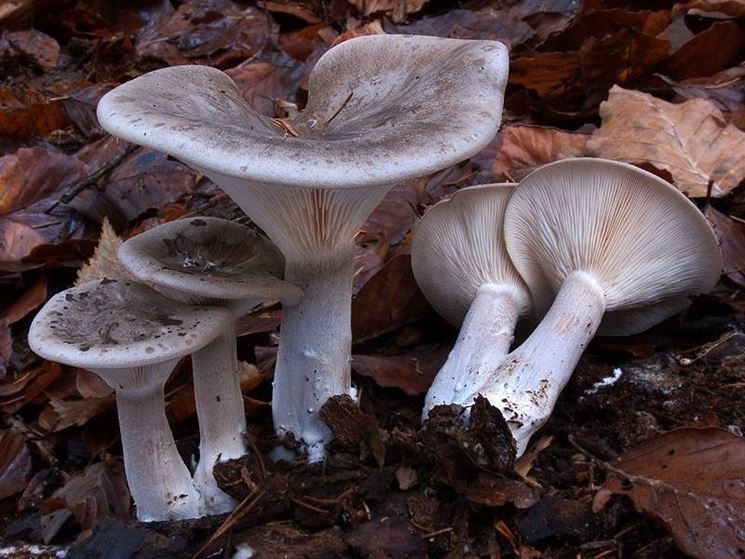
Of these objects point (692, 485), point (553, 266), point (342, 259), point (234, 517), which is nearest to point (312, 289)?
point (342, 259)

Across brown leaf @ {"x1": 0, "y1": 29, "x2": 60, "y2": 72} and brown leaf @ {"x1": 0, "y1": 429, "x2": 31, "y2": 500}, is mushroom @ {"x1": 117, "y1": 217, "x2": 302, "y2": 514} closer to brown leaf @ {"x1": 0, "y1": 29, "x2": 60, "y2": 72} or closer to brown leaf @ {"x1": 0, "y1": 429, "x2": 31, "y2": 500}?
brown leaf @ {"x1": 0, "y1": 429, "x2": 31, "y2": 500}

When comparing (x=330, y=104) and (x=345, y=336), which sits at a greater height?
(x=330, y=104)

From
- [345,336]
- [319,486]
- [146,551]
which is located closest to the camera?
[146,551]

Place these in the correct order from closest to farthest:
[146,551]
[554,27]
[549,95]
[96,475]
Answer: [146,551]
[96,475]
[549,95]
[554,27]

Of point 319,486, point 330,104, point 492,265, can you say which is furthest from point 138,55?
point 319,486

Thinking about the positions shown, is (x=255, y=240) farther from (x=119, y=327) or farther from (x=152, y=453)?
(x=152, y=453)

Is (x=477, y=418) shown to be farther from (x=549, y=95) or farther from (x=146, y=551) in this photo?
(x=549, y=95)

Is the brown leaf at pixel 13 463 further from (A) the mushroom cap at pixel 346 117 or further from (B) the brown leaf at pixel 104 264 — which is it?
(A) the mushroom cap at pixel 346 117

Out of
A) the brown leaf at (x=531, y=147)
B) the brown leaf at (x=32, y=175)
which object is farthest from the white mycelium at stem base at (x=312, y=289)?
the brown leaf at (x=32, y=175)

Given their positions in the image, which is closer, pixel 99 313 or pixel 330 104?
pixel 99 313
